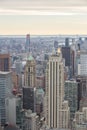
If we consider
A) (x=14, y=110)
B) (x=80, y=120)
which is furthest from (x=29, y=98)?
(x=80, y=120)

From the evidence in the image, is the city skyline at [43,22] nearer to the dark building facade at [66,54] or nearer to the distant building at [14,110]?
the dark building facade at [66,54]

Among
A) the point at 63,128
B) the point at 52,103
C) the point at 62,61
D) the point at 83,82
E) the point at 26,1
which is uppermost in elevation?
the point at 26,1

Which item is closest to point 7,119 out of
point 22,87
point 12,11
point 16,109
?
point 16,109

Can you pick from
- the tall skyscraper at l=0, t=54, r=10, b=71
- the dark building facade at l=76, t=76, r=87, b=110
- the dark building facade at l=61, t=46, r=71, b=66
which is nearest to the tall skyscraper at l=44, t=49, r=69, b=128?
the dark building facade at l=61, t=46, r=71, b=66

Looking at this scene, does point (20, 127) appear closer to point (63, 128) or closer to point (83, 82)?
point (63, 128)

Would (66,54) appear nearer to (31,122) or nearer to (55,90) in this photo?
(55,90)

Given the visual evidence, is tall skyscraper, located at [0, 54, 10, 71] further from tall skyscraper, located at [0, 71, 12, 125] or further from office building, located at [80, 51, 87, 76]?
office building, located at [80, 51, 87, 76]
